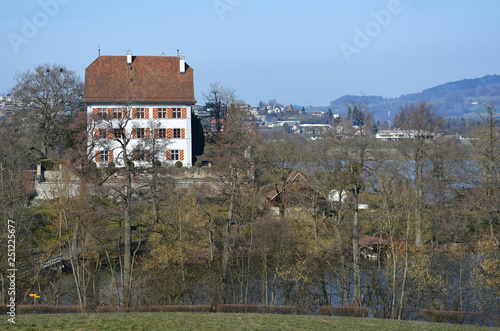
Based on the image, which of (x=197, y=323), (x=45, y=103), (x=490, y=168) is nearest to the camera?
(x=197, y=323)

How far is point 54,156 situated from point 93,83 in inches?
325

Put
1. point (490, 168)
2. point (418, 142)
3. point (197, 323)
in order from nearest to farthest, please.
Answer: point (197, 323) < point (490, 168) < point (418, 142)

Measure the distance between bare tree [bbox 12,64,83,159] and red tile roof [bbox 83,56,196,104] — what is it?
9.29ft

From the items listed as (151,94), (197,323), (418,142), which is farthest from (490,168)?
(151,94)

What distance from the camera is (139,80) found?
174 feet

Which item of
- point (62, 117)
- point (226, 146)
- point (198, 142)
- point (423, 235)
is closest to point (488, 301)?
point (423, 235)

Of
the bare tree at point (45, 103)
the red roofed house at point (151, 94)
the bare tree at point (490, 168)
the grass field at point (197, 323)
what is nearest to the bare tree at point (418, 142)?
the bare tree at point (490, 168)

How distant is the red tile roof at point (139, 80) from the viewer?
51.9 metres

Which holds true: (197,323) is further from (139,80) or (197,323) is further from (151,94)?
(139,80)

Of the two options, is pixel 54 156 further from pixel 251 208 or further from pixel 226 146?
pixel 226 146

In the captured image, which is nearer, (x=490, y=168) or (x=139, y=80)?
(x=490, y=168)

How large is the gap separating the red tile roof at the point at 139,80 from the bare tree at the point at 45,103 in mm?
2831

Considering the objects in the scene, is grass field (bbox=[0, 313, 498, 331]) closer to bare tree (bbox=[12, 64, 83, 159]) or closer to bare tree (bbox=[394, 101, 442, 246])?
bare tree (bbox=[394, 101, 442, 246])

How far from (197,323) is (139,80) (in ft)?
131
